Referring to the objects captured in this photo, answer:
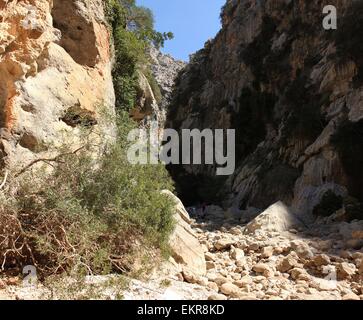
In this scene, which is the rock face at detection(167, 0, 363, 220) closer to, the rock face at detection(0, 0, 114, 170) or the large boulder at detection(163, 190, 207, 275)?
the large boulder at detection(163, 190, 207, 275)

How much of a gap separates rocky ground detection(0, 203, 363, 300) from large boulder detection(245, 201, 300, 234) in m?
0.56

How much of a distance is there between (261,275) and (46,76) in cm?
550

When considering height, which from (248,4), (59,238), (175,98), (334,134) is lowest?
(59,238)

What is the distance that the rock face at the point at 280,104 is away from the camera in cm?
1484

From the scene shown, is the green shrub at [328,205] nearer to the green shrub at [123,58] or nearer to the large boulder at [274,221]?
the large boulder at [274,221]

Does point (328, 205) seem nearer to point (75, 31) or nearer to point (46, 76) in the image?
point (75, 31)

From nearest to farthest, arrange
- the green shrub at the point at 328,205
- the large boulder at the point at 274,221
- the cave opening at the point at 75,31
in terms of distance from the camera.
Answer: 1. the cave opening at the point at 75,31
2. the large boulder at the point at 274,221
3. the green shrub at the point at 328,205

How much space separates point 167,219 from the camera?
680cm

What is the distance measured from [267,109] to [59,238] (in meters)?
20.5

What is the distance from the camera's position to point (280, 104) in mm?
23094

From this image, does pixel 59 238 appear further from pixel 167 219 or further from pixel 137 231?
pixel 167 219

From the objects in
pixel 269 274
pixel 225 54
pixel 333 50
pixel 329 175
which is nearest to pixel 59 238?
pixel 269 274

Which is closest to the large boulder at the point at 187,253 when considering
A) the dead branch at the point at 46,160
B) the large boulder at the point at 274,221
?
the dead branch at the point at 46,160

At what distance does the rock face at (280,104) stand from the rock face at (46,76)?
8184mm
